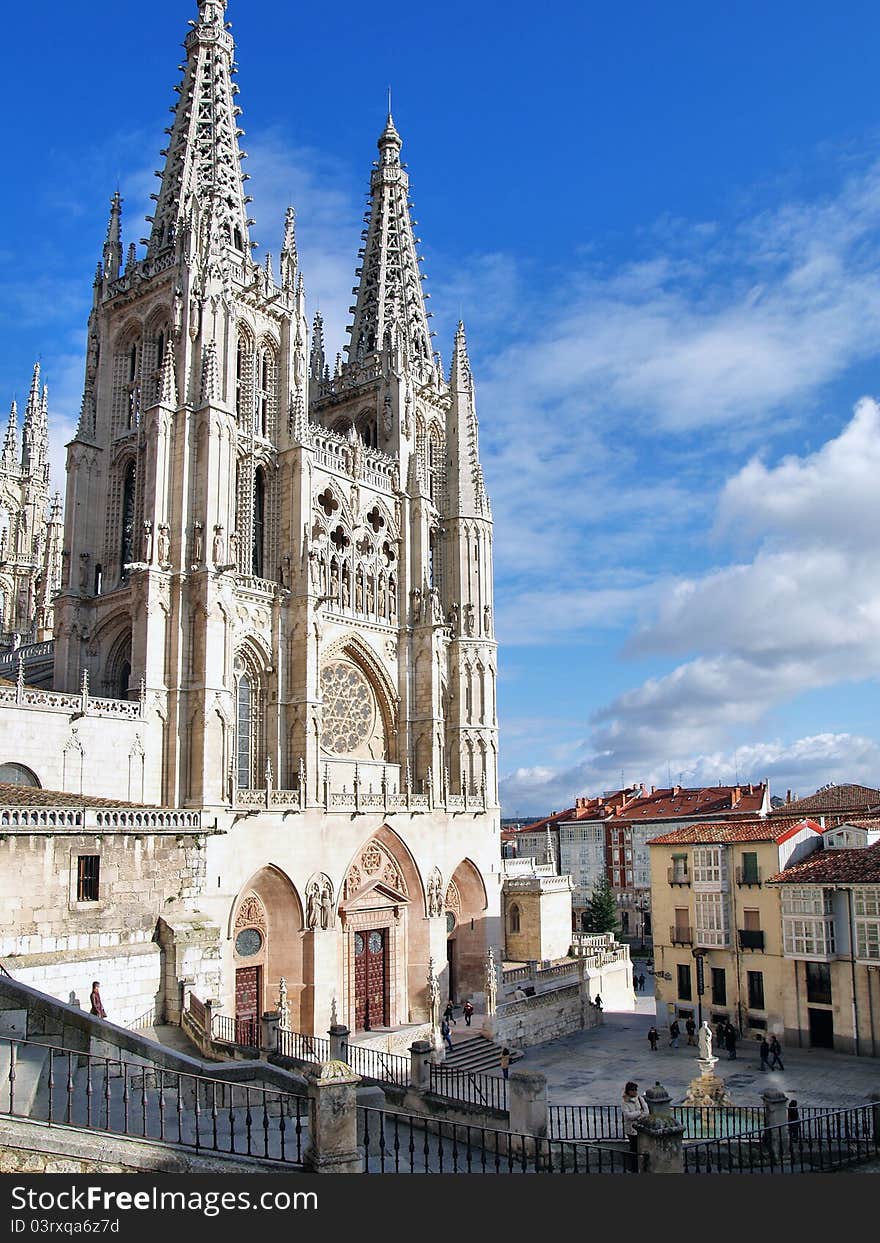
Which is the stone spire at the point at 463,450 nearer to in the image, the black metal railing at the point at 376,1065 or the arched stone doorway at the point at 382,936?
the arched stone doorway at the point at 382,936

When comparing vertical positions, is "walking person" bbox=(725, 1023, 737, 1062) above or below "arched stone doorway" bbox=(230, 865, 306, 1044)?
below

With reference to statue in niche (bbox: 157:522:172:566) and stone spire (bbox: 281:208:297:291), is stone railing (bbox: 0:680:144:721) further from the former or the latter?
stone spire (bbox: 281:208:297:291)

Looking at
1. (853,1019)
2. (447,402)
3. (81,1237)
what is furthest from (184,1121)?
(447,402)

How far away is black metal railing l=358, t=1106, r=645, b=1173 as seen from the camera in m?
13.1

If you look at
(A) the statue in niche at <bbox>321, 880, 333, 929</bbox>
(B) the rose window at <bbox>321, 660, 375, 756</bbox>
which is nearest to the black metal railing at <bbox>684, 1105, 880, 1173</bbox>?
(A) the statue in niche at <bbox>321, 880, 333, 929</bbox>

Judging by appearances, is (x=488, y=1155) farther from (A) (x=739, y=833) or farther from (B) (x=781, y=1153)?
(A) (x=739, y=833)

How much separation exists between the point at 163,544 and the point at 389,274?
24212 mm

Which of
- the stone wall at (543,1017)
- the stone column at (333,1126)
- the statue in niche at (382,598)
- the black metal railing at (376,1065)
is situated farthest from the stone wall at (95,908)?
the statue in niche at (382,598)

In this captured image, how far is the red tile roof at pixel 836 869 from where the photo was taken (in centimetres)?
3159

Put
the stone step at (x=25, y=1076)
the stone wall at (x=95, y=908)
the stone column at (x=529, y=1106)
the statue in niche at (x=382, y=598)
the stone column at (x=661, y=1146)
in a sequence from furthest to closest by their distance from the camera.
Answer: the statue in niche at (x=382, y=598) < the stone wall at (x=95, y=908) < the stone column at (x=529, y=1106) < the stone column at (x=661, y=1146) < the stone step at (x=25, y=1076)

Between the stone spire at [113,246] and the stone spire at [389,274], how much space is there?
501 inches

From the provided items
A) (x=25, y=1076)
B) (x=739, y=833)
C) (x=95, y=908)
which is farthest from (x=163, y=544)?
(x=25, y=1076)

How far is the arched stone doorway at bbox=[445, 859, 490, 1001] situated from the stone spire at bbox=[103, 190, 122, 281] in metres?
28.0

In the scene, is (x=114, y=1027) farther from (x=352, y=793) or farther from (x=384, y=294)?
(x=384, y=294)
